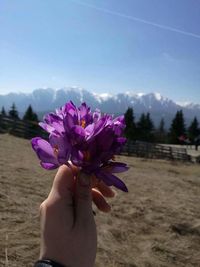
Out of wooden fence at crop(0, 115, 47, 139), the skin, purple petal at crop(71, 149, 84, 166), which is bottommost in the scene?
wooden fence at crop(0, 115, 47, 139)

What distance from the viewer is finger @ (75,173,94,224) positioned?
1.16 meters

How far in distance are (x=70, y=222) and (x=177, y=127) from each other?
72104mm

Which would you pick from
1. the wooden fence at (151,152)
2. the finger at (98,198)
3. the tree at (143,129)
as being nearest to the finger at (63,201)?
the finger at (98,198)

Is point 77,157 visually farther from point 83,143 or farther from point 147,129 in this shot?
point 147,129

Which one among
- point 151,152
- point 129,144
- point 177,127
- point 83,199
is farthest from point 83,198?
point 177,127

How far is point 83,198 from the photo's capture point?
1165 mm

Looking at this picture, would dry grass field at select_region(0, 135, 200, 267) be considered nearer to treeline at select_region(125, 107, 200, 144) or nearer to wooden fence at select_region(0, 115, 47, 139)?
wooden fence at select_region(0, 115, 47, 139)

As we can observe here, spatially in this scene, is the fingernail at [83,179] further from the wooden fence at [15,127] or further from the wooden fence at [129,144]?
the wooden fence at [15,127]

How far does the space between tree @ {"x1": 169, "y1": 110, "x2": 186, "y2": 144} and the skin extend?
7082cm

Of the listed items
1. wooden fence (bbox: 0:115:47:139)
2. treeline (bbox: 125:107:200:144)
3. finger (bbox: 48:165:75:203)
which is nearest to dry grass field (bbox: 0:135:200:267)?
finger (bbox: 48:165:75:203)

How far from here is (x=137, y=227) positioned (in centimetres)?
588

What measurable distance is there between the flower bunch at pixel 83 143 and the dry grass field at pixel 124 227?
9.10 ft

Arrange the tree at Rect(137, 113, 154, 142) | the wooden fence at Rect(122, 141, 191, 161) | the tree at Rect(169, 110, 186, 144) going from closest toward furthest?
the wooden fence at Rect(122, 141, 191, 161) < the tree at Rect(137, 113, 154, 142) < the tree at Rect(169, 110, 186, 144)

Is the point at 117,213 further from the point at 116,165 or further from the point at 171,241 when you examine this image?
the point at 116,165
